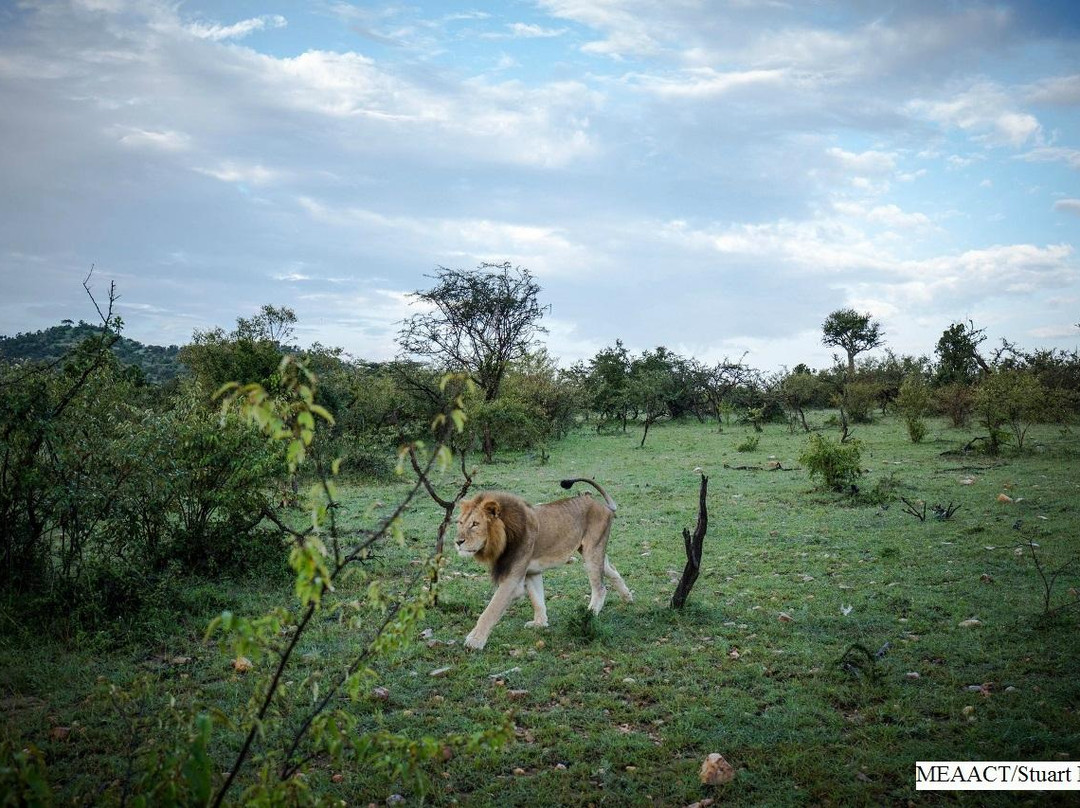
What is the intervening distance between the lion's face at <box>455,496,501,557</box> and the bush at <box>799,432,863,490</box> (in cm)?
1301

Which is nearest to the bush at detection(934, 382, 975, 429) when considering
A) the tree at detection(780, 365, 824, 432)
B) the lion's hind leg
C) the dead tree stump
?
the tree at detection(780, 365, 824, 432)

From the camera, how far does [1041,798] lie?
4.86 meters

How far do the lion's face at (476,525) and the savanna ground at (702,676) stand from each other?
121cm

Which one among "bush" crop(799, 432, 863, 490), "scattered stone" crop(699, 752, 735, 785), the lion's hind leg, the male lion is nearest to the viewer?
"scattered stone" crop(699, 752, 735, 785)

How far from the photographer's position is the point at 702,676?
723cm

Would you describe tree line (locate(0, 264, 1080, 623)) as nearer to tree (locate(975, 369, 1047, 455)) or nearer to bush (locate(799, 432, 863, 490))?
tree (locate(975, 369, 1047, 455))

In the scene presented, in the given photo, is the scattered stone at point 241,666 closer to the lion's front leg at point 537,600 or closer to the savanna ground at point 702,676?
the savanna ground at point 702,676

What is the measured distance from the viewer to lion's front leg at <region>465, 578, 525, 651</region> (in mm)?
8095

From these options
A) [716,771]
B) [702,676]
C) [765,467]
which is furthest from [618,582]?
[765,467]

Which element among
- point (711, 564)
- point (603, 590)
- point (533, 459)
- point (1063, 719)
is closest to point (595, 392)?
point (533, 459)

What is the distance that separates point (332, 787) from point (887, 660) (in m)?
5.83

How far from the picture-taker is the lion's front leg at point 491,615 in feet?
26.6

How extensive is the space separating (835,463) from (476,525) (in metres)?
13.6

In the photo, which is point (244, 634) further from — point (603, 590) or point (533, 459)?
point (533, 459)
